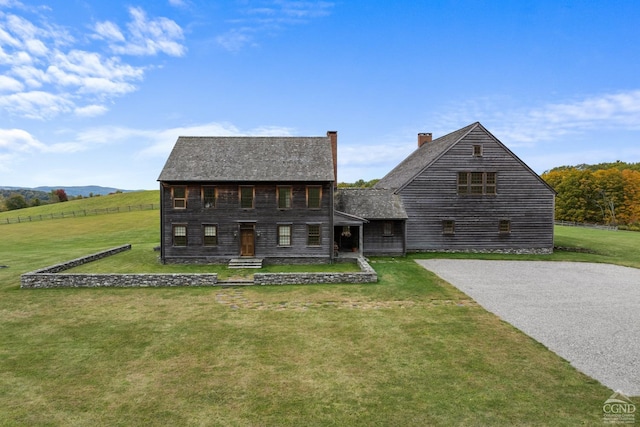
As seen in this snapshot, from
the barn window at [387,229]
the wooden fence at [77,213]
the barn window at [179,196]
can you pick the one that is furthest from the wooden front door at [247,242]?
the wooden fence at [77,213]

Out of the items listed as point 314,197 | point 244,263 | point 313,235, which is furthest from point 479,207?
point 244,263

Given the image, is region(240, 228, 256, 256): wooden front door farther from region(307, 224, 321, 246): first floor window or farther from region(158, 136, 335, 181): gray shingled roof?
region(307, 224, 321, 246): first floor window

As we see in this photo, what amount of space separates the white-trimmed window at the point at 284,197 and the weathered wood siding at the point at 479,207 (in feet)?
34.5

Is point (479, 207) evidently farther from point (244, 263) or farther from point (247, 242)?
point (244, 263)

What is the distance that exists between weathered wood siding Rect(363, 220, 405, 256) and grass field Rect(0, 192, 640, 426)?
1129 centimetres

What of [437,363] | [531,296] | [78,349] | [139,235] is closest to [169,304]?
[78,349]

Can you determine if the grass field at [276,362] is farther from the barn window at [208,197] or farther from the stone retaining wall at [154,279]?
the barn window at [208,197]

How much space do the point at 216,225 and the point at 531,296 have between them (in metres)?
19.6

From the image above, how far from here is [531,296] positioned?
16.7 metres

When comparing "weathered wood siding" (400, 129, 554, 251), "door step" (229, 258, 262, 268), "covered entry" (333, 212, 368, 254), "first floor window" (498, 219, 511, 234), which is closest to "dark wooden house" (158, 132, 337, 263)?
"door step" (229, 258, 262, 268)

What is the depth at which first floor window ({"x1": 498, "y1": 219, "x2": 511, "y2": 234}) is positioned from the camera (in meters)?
29.8

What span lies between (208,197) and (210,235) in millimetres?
2713

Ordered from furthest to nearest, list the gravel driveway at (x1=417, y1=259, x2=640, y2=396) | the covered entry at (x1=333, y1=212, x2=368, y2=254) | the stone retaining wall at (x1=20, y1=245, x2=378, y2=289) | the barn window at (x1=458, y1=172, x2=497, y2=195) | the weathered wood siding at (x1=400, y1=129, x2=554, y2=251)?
the barn window at (x1=458, y1=172, x2=497, y2=195)
the weathered wood siding at (x1=400, y1=129, x2=554, y2=251)
the covered entry at (x1=333, y1=212, x2=368, y2=254)
the stone retaining wall at (x1=20, y1=245, x2=378, y2=289)
the gravel driveway at (x1=417, y1=259, x2=640, y2=396)

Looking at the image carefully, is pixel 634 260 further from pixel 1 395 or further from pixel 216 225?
pixel 1 395
